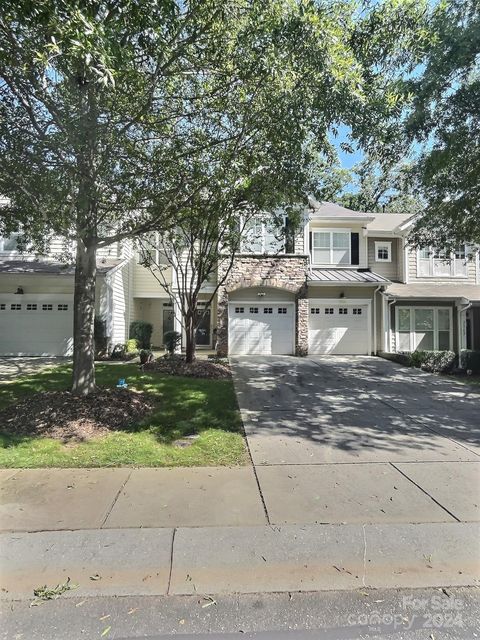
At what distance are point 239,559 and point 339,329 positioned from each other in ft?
51.1

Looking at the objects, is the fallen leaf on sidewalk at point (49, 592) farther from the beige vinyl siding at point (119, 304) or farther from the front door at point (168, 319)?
the front door at point (168, 319)

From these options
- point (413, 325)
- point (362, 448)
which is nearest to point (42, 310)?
point (362, 448)

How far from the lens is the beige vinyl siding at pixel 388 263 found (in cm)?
1955

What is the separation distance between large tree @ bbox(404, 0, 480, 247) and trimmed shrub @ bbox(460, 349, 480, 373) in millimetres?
4314

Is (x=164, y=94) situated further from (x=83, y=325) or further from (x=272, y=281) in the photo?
(x=272, y=281)

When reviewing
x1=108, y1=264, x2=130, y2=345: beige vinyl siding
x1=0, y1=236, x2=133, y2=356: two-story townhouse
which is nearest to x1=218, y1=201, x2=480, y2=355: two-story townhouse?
x1=108, y1=264, x2=130, y2=345: beige vinyl siding

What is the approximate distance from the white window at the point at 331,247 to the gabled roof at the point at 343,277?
554 mm

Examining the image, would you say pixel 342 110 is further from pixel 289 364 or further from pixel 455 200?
pixel 289 364

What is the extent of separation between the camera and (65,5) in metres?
4.32

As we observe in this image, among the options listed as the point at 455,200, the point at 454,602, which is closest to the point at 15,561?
the point at 454,602

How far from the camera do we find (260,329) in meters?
17.7

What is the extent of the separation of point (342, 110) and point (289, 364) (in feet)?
32.4

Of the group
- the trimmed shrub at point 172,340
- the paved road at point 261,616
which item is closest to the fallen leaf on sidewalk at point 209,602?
the paved road at point 261,616

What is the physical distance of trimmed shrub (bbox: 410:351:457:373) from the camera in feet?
49.4
